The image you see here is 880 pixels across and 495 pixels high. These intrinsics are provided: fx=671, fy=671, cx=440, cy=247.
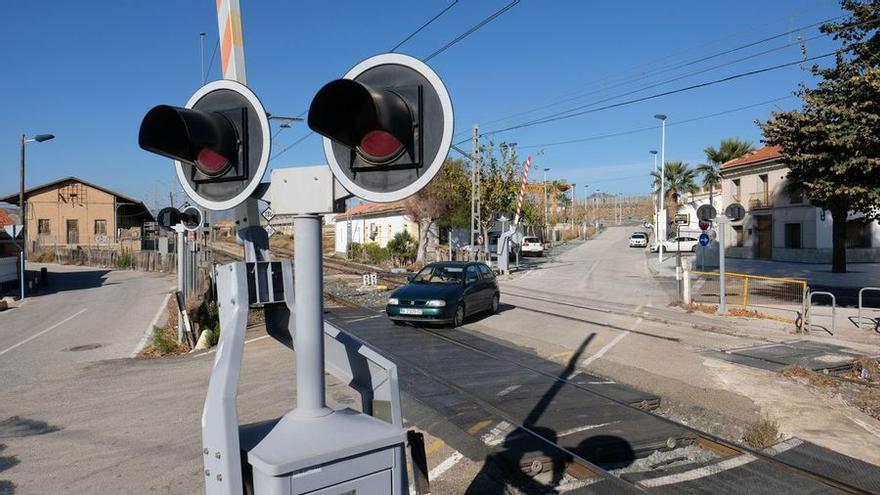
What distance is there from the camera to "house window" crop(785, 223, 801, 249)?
42.4 meters

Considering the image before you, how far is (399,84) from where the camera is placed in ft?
8.88

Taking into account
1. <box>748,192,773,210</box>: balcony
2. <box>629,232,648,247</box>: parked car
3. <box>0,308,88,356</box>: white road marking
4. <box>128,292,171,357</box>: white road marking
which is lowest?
<box>0,308,88,356</box>: white road marking

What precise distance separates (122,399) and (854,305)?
20188 mm

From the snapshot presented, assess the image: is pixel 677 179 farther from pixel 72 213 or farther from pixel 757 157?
pixel 72 213

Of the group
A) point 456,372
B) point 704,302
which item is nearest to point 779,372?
point 456,372

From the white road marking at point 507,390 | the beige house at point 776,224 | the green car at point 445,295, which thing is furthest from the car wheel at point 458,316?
the beige house at point 776,224

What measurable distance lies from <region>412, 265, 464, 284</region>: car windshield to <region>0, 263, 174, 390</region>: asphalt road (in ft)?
22.4

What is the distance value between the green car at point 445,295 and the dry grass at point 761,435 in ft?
28.5

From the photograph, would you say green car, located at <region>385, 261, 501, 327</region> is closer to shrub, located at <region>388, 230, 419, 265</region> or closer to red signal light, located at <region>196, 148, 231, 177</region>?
red signal light, located at <region>196, 148, 231, 177</region>

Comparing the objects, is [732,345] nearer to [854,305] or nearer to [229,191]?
[854,305]

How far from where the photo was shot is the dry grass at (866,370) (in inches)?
394

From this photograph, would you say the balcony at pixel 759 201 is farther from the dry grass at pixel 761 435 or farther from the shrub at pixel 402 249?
the dry grass at pixel 761 435

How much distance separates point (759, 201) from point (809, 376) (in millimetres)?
39404

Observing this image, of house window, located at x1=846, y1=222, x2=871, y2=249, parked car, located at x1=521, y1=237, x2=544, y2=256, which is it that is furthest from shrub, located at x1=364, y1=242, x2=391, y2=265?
house window, located at x1=846, y1=222, x2=871, y2=249
